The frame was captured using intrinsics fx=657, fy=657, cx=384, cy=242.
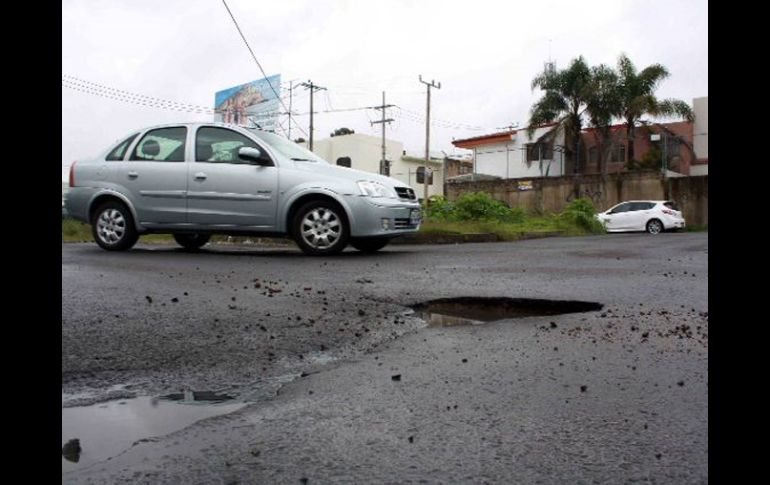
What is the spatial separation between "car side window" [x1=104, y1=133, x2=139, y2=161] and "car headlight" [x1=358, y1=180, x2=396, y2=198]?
3.21 metres

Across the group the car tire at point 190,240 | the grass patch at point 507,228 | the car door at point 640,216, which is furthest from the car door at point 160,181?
the car door at point 640,216

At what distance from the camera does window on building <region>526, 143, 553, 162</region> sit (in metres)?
35.5

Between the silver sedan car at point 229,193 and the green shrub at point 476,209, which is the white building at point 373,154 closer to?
the green shrub at point 476,209

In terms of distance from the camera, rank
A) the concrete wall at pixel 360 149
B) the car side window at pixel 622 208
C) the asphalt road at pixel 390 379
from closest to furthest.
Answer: the asphalt road at pixel 390 379 → the car side window at pixel 622 208 → the concrete wall at pixel 360 149

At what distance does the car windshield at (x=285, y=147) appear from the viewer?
857 centimetres

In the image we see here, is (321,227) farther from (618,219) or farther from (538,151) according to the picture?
(538,151)

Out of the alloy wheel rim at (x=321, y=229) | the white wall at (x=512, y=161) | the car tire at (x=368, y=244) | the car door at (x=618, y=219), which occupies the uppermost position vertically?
the white wall at (x=512, y=161)

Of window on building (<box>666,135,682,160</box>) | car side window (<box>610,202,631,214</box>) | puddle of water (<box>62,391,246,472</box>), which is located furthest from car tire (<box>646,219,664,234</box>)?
puddle of water (<box>62,391,246,472</box>)

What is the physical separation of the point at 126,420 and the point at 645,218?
23.6 metres

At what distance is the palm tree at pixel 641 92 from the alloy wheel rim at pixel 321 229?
89.3ft

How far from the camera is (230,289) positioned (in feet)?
17.0

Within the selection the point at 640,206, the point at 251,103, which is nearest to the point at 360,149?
the point at 251,103
